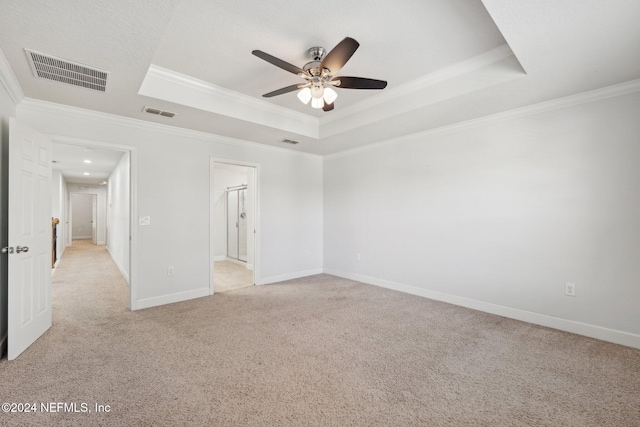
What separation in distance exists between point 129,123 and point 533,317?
17.6 ft

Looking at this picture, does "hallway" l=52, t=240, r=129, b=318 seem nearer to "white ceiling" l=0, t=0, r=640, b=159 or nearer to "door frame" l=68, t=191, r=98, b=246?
"white ceiling" l=0, t=0, r=640, b=159

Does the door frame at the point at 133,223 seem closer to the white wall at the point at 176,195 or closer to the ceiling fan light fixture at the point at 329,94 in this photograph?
the white wall at the point at 176,195

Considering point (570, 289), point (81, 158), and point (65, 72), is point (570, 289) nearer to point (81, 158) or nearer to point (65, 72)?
point (65, 72)

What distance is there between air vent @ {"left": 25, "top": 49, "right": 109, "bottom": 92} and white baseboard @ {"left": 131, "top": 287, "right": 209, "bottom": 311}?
2564mm

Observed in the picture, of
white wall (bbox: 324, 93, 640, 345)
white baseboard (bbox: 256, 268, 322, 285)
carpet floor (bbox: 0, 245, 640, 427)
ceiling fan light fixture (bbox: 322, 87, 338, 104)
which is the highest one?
ceiling fan light fixture (bbox: 322, 87, 338, 104)

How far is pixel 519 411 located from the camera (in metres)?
1.85

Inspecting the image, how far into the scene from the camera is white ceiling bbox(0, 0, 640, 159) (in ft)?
6.22

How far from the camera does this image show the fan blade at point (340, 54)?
2008mm

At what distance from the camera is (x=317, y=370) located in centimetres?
233

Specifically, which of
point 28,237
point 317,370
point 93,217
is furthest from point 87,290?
point 93,217

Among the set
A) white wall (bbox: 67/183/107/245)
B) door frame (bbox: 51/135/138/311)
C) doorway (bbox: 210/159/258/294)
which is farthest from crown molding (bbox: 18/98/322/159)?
white wall (bbox: 67/183/107/245)

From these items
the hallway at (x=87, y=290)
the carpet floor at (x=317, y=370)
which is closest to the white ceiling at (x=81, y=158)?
the hallway at (x=87, y=290)

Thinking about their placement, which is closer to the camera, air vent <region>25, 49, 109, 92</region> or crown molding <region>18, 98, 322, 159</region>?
air vent <region>25, 49, 109, 92</region>

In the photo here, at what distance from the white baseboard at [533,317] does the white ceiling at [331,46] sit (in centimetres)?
A: 236
